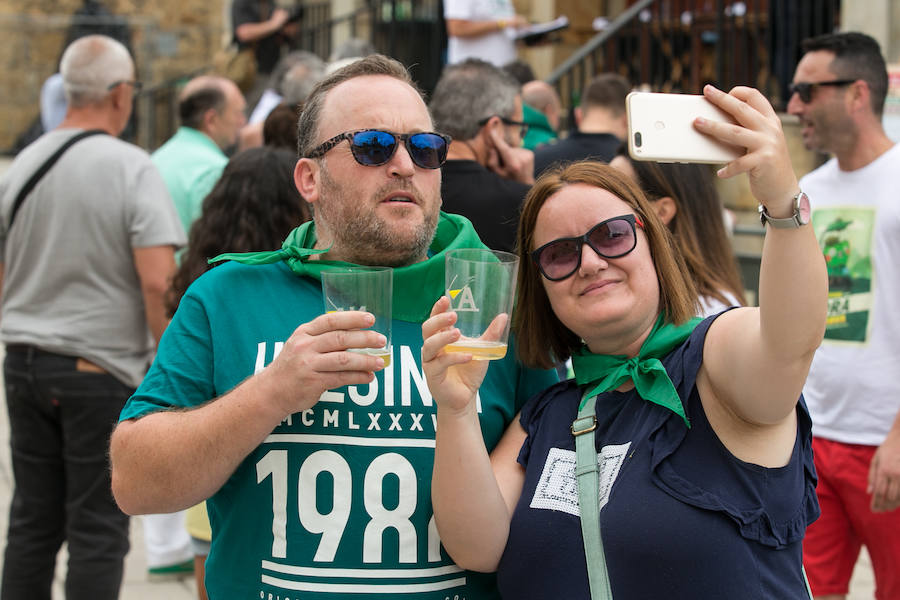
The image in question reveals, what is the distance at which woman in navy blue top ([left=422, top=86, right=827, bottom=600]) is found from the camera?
78.7 inches

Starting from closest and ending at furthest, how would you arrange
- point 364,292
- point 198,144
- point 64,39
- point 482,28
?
point 364,292
point 198,144
point 482,28
point 64,39

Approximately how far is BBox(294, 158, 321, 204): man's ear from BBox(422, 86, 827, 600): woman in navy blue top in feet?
1.74

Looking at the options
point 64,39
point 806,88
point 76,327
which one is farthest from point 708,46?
point 64,39

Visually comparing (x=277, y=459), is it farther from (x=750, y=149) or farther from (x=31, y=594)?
(x=31, y=594)

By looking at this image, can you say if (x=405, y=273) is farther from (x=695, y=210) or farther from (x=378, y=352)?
(x=695, y=210)

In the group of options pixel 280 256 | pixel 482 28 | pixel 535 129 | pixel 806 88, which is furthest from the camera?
pixel 482 28

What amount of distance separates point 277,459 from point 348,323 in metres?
0.45

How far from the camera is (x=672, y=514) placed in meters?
2.11

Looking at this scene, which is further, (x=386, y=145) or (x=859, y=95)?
(x=859, y=95)

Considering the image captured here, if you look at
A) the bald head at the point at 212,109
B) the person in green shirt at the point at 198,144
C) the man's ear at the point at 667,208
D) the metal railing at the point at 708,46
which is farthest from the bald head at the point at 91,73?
the metal railing at the point at 708,46

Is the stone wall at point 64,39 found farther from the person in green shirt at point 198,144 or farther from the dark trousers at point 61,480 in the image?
the dark trousers at point 61,480

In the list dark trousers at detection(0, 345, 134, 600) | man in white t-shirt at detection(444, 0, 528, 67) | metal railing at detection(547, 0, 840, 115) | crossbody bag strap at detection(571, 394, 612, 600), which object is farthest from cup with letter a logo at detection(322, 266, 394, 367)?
metal railing at detection(547, 0, 840, 115)

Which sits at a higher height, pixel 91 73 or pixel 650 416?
pixel 91 73

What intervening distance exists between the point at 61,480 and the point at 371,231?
2.64 m
